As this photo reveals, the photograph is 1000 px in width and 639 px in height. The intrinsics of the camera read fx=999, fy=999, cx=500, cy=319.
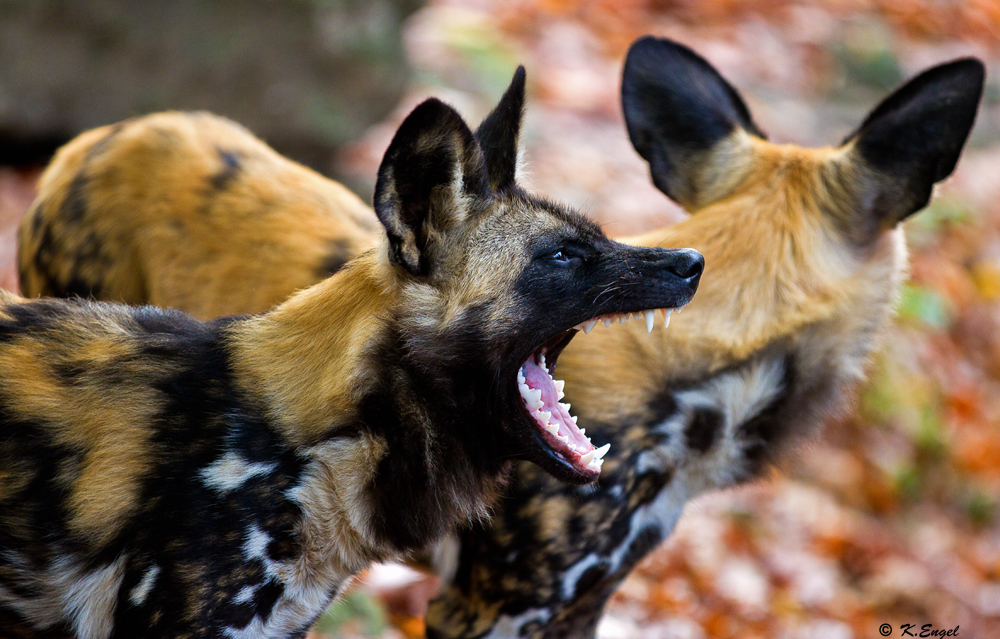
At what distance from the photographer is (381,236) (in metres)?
2.62

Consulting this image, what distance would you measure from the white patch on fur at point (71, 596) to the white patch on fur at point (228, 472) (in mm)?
271

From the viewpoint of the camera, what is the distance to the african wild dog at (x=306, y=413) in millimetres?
2361

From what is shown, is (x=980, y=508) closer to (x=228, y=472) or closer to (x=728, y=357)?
Result: (x=728, y=357)

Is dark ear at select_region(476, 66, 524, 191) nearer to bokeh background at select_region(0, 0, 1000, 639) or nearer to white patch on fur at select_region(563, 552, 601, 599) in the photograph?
white patch on fur at select_region(563, 552, 601, 599)

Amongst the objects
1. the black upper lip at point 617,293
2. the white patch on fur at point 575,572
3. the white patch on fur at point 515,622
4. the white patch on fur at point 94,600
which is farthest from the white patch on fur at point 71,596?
the white patch on fur at point 575,572

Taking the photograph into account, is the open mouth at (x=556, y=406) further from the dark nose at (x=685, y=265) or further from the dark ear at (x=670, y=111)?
the dark ear at (x=670, y=111)

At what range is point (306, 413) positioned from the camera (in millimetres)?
2498

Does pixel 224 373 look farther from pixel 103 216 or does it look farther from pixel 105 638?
pixel 103 216

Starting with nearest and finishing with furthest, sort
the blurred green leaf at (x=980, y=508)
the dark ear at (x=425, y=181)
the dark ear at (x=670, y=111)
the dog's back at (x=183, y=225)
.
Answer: the dark ear at (x=425, y=181), the dog's back at (x=183, y=225), the dark ear at (x=670, y=111), the blurred green leaf at (x=980, y=508)

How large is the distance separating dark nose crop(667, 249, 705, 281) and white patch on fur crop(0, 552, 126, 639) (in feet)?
5.03

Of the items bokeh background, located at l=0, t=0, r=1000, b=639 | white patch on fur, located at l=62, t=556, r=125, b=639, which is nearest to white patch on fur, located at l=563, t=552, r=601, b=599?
bokeh background, located at l=0, t=0, r=1000, b=639

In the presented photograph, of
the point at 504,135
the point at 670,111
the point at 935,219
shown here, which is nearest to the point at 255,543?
the point at 504,135

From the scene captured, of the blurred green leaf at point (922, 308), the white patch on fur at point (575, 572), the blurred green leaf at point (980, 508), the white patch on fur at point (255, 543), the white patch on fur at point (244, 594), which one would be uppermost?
the white patch on fur at point (255, 543)

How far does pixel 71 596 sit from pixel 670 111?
2.61 m
